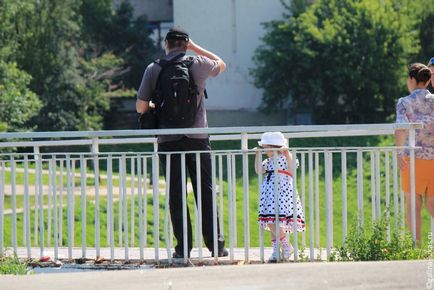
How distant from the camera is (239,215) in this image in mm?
27672

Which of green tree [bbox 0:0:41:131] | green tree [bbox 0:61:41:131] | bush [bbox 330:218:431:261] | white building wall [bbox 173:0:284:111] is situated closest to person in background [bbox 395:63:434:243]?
bush [bbox 330:218:431:261]

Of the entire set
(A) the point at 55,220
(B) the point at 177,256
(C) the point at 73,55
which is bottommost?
(B) the point at 177,256

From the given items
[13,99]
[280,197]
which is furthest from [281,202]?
[13,99]

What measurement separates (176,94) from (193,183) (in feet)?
2.60

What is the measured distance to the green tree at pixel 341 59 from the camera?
50.8m

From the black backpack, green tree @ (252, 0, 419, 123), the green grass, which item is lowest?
the green grass

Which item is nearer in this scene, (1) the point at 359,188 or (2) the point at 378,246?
(2) the point at 378,246

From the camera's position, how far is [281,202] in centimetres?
941

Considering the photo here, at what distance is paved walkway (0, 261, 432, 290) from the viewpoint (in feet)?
25.0

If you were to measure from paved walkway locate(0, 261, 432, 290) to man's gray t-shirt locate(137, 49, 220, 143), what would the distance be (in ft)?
5.02

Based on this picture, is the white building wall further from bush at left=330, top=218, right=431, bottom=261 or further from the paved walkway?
the paved walkway

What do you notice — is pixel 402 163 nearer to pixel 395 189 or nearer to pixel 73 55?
pixel 395 189

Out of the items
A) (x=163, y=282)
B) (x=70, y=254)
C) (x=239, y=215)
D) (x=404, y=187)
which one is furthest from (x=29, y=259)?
(x=239, y=215)

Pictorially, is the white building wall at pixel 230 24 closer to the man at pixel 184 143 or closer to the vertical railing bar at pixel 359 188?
the man at pixel 184 143
